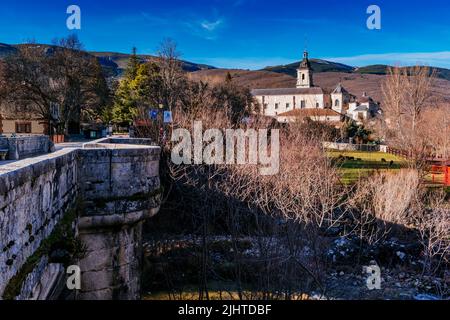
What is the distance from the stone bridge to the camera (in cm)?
429

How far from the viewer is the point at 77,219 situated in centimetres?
809

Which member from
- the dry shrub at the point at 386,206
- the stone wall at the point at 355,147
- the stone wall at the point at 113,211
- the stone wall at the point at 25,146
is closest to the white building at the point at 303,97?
the stone wall at the point at 355,147

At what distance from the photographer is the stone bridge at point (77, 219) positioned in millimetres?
4289

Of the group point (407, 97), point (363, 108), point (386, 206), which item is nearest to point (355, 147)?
point (407, 97)

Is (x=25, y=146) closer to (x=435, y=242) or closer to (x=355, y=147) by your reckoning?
(x=435, y=242)

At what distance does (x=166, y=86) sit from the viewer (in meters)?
41.3

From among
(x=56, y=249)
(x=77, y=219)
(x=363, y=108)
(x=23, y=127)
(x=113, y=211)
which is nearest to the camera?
(x=56, y=249)

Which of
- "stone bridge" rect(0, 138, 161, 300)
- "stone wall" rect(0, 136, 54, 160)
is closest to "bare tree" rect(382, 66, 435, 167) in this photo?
"stone bridge" rect(0, 138, 161, 300)

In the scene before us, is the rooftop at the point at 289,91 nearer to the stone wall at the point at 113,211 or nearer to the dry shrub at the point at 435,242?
the dry shrub at the point at 435,242

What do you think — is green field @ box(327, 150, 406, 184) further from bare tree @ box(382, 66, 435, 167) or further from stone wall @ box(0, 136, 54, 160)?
stone wall @ box(0, 136, 54, 160)

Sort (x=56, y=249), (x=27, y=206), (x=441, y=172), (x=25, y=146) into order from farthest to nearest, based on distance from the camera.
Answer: (x=441, y=172) < (x=25, y=146) < (x=56, y=249) < (x=27, y=206)

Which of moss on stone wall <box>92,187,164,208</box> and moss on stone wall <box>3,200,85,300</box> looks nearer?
moss on stone wall <box>3,200,85,300</box>

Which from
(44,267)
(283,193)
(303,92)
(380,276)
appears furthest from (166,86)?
(303,92)
